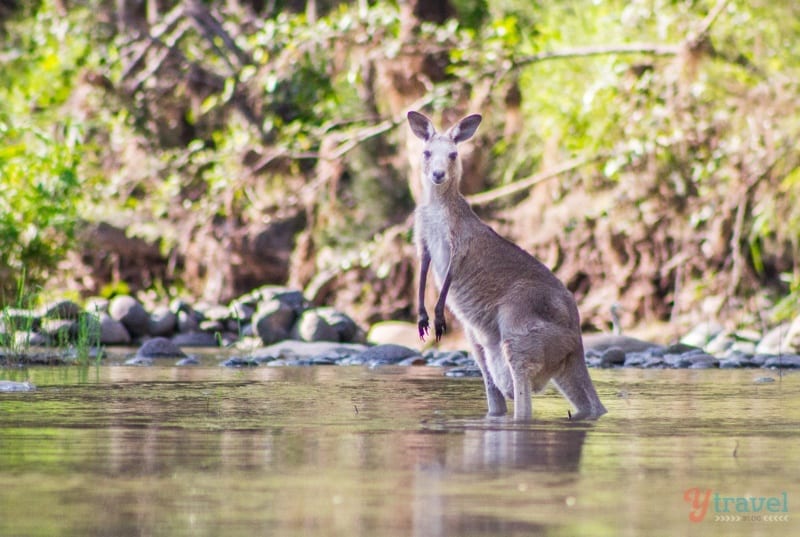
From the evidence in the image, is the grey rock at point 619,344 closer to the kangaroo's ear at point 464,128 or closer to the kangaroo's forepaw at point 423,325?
the kangaroo's ear at point 464,128

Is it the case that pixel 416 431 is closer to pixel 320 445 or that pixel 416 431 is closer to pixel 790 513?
pixel 320 445

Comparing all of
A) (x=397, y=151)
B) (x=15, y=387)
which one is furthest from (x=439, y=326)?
(x=397, y=151)

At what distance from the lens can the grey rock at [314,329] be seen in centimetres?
1262

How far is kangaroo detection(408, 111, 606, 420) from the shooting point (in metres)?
5.55

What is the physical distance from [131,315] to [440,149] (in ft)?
25.1

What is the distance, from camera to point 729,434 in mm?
4539

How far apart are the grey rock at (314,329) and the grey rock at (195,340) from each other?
884 mm

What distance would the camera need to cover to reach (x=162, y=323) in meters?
13.6

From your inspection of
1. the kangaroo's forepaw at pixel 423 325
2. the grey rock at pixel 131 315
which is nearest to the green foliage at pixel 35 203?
the grey rock at pixel 131 315

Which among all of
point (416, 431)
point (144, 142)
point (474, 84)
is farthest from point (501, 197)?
point (416, 431)

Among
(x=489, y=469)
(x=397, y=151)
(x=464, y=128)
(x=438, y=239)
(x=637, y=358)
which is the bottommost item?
(x=489, y=469)

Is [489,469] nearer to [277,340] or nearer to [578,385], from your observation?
[578,385]

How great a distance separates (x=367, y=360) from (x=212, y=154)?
20.8ft

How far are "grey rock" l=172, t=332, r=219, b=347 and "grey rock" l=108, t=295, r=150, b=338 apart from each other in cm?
35
